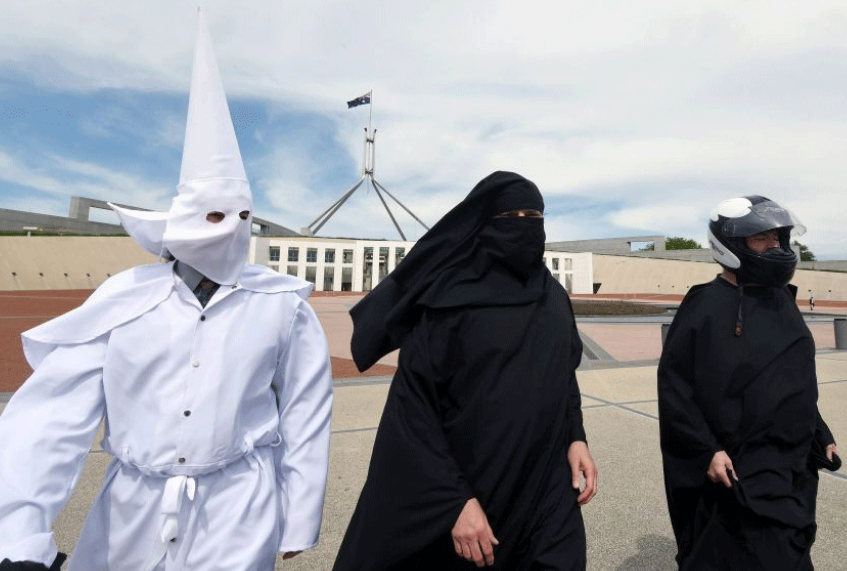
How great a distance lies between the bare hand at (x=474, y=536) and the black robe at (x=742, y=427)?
110 centimetres

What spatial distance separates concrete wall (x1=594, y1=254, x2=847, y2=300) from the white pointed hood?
54.4 meters

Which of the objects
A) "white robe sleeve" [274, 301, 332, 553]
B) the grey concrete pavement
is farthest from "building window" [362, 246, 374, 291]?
"white robe sleeve" [274, 301, 332, 553]

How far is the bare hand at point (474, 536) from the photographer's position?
1657 mm

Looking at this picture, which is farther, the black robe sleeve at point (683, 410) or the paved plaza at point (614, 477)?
the paved plaza at point (614, 477)

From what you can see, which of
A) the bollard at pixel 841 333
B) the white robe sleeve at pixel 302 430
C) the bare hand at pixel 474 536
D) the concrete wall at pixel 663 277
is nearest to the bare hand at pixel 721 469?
the bare hand at pixel 474 536

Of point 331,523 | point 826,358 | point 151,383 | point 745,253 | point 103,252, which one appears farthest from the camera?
point 103,252

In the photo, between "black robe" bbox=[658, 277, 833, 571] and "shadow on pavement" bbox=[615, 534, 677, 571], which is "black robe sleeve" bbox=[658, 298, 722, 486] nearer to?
"black robe" bbox=[658, 277, 833, 571]

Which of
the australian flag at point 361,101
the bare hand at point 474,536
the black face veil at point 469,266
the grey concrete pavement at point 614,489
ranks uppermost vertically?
the australian flag at point 361,101

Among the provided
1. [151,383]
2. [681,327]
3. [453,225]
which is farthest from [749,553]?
[151,383]

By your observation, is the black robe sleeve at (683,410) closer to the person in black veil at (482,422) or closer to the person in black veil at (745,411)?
the person in black veil at (745,411)

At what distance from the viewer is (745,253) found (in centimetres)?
235

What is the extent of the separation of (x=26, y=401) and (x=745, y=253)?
2.66 meters

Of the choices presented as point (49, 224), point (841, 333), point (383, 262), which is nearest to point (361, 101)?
point (383, 262)

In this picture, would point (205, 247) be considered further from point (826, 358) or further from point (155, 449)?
point (826, 358)
